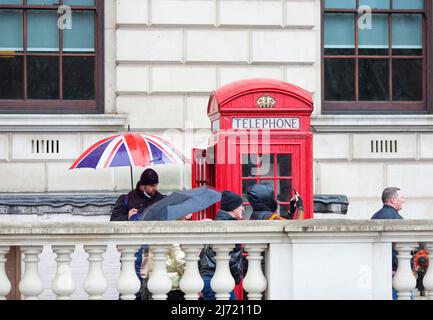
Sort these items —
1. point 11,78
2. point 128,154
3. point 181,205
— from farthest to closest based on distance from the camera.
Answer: point 11,78 < point 128,154 < point 181,205

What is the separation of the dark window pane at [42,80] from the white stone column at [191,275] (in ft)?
30.8

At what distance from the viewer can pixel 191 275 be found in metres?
7.70

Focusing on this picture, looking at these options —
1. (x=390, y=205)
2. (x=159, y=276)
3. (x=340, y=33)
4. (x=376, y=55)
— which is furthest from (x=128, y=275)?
(x=376, y=55)


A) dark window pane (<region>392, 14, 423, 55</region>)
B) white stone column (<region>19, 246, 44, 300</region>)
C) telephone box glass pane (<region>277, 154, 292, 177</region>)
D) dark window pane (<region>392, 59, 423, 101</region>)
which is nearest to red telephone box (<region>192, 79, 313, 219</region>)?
telephone box glass pane (<region>277, 154, 292, 177</region>)

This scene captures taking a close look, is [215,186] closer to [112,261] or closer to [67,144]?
[112,261]

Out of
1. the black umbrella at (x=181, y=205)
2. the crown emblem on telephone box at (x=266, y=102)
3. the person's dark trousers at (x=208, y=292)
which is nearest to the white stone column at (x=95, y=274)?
the person's dark trousers at (x=208, y=292)

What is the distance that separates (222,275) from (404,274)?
126cm

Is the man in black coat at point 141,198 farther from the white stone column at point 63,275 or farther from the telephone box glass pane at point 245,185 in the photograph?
the white stone column at point 63,275

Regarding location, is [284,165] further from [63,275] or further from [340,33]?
[340,33]

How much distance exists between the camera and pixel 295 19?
1673 cm

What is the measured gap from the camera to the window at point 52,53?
16.7 meters

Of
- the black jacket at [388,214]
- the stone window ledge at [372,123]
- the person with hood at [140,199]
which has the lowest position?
the black jacket at [388,214]

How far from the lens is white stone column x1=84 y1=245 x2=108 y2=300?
7.61m
